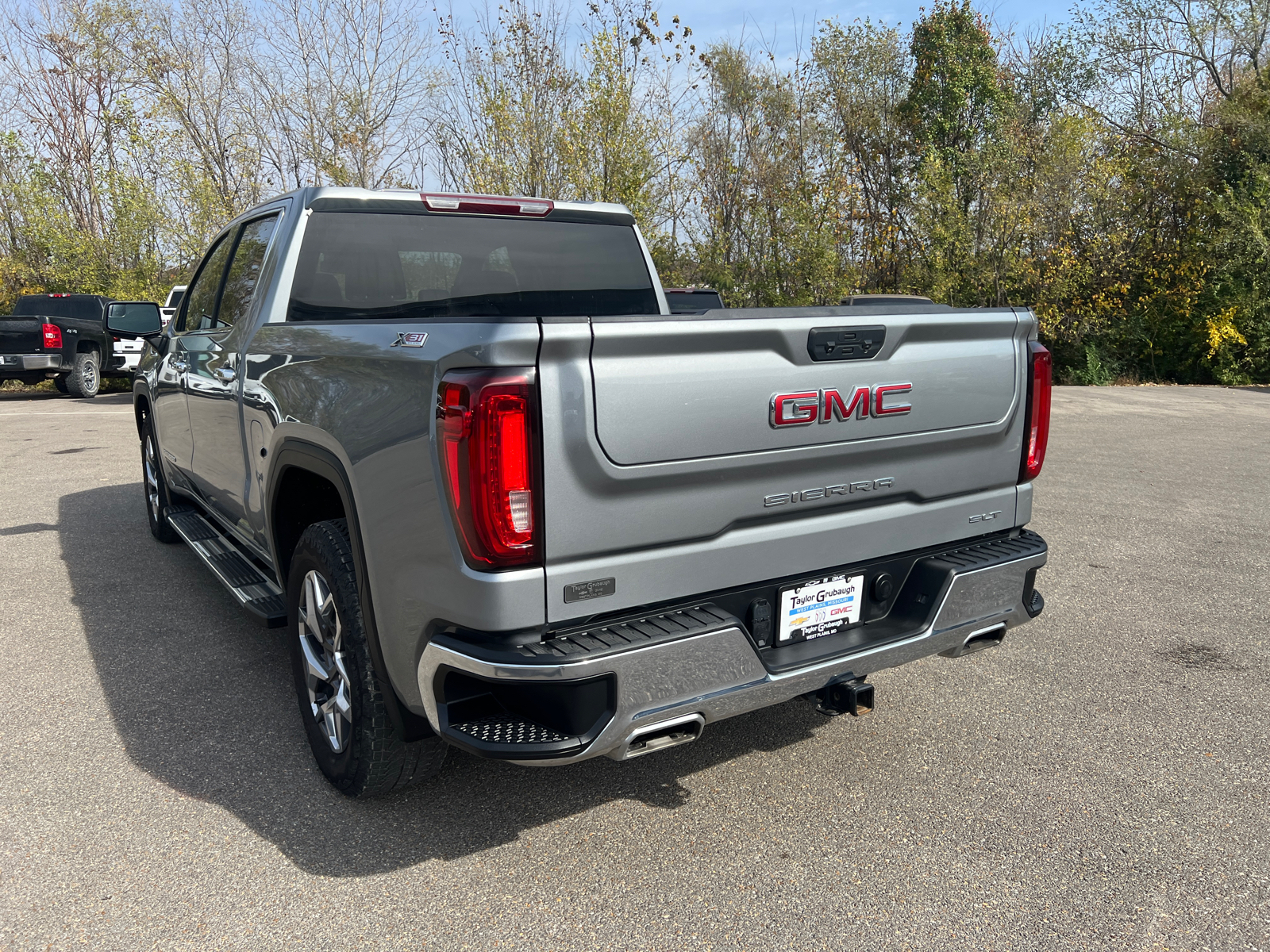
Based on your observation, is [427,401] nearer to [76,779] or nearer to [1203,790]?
[76,779]

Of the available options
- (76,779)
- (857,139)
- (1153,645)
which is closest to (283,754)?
(76,779)

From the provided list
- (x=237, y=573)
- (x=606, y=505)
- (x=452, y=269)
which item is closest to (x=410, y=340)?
(x=606, y=505)

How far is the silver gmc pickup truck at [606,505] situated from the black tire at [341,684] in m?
0.01

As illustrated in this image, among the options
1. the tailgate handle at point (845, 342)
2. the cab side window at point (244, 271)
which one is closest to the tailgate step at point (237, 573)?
the cab side window at point (244, 271)

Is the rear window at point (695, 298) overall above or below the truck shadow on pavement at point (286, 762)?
above

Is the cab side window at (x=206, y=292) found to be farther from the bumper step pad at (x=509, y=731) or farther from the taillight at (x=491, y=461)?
the bumper step pad at (x=509, y=731)

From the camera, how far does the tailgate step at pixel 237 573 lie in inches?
139

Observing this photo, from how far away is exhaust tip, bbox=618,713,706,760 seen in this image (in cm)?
235

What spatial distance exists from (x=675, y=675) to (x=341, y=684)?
1211mm

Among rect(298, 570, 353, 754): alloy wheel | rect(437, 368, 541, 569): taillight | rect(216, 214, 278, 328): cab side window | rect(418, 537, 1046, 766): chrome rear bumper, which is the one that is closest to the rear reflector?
rect(216, 214, 278, 328): cab side window

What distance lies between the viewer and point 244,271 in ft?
13.9

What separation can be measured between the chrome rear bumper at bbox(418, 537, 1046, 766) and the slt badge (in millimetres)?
758

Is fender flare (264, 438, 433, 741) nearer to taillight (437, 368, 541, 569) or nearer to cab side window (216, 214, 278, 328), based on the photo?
taillight (437, 368, 541, 569)

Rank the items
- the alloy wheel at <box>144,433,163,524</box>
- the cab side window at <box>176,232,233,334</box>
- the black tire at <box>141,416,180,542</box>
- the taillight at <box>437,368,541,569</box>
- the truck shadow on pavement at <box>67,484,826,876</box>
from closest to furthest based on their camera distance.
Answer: the taillight at <box>437,368,541,569</box> < the truck shadow on pavement at <box>67,484,826,876</box> < the cab side window at <box>176,232,233,334</box> < the black tire at <box>141,416,180,542</box> < the alloy wheel at <box>144,433,163,524</box>
